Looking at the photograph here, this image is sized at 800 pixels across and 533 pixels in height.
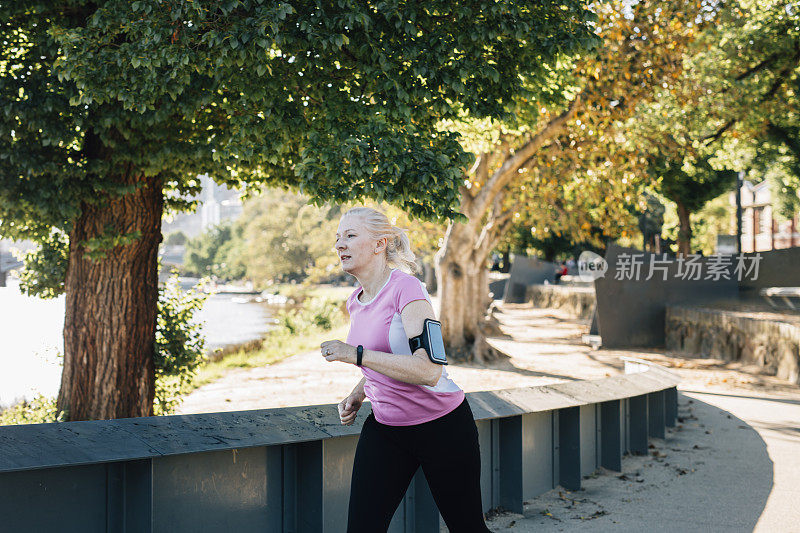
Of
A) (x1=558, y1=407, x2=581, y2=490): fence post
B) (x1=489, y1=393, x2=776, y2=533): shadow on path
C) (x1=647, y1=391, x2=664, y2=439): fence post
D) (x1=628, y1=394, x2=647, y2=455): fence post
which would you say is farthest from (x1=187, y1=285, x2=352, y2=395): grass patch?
(x1=558, y1=407, x2=581, y2=490): fence post

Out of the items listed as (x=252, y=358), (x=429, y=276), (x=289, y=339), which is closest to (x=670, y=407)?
(x=252, y=358)

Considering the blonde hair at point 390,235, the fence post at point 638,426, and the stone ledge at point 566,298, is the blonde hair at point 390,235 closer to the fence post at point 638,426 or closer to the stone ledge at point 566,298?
the fence post at point 638,426

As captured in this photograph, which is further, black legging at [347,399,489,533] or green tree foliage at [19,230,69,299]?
green tree foliage at [19,230,69,299]

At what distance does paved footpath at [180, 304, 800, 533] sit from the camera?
5414 millimetres

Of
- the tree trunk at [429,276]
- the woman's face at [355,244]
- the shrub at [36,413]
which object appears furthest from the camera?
the tree trunk at [429,276]

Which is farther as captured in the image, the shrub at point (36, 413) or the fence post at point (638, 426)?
the shrub at point (36, 413)

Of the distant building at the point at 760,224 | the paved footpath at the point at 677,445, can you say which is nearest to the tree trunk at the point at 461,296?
the paved footpath at the point at 677,445

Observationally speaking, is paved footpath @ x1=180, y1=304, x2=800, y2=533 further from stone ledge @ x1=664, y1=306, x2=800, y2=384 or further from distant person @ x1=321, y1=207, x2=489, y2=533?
distant person @ x1=321, y1=207, x2=489, y2=533

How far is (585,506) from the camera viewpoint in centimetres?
569

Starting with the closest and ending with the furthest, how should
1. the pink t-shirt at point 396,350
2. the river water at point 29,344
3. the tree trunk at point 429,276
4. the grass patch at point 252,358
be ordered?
the pink t-shirt at point 396,350 → the river water at point 29,344 → the grass patch at point 252,358 → the tree trunk at point 429,276

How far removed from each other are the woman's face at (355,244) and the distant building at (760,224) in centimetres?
6807

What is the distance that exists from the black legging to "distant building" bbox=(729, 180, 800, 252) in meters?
68.0

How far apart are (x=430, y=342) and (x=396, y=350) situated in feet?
0.54

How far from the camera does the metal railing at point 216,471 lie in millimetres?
3086
